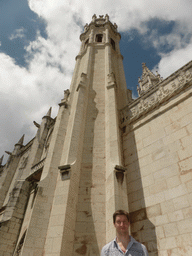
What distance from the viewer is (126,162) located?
319 inches

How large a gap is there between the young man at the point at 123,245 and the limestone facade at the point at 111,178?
2876 millimetres

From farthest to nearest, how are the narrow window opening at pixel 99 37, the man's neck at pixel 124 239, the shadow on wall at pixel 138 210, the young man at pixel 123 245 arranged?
1. the narrow window opening at pixel 99 37
2. the shadow on wall at pixel 138 210
3. the man's neck at pixel 124 239
4. the young man at pixel 123 245

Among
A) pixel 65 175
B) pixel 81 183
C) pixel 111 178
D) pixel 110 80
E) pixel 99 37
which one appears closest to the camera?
pixel 111 178

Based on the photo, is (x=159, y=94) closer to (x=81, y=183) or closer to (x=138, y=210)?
(x=138, y=210)

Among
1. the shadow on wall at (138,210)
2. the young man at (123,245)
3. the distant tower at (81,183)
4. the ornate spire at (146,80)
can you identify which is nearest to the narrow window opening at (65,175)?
the distant tower at (81,183)

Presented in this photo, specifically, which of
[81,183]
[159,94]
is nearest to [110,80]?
[159,94]

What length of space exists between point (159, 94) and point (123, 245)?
24.4 feet

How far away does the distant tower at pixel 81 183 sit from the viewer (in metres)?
5.42

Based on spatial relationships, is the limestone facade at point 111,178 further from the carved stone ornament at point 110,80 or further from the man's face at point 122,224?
the man's face at point 122,224

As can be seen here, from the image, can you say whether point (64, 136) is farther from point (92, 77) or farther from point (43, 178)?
point (92, 77)

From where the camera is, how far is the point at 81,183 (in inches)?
276

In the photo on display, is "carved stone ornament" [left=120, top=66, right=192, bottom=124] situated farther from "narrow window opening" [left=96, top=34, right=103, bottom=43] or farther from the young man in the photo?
"narrow window opening" [left=96, top=34, right=103, bottom=43]

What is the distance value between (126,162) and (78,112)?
3.46 metres

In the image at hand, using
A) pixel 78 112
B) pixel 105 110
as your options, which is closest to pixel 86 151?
pixel 78 112
